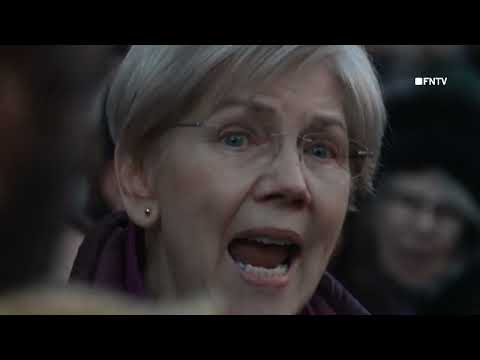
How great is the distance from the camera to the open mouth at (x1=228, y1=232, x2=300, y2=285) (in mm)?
2836

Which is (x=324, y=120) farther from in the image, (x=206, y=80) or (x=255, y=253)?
(x=255, y=253)

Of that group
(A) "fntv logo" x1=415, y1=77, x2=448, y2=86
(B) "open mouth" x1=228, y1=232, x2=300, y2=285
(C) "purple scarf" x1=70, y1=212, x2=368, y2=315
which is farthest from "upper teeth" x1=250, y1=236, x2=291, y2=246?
(A) "fntv logo" x1=415, y1=77, x2=448, y2=86

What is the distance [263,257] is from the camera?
2863 millimetres

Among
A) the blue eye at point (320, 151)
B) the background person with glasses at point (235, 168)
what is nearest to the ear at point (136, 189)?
the background person with glasses at point (235, 168)

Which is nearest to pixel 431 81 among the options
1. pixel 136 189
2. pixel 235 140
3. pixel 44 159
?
pixel 235 140

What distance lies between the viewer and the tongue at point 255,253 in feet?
9.40

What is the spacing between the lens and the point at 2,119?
299 cm

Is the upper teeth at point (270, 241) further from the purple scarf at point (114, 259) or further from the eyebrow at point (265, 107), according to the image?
the eyebrow at point (265, 107)

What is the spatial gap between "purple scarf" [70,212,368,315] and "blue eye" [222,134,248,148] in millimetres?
480

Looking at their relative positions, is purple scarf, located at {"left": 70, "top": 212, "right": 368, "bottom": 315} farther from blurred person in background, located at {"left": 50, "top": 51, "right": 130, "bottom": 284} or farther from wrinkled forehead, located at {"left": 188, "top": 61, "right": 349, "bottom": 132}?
wrinkled forehead, located at {"left": 188, "top": 61, "right": 349, "bottom": 132}

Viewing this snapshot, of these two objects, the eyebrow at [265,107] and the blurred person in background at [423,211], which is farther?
the blurred person in background at [423,211]

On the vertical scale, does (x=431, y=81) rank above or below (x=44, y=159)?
above

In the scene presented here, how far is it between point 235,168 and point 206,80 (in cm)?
34
